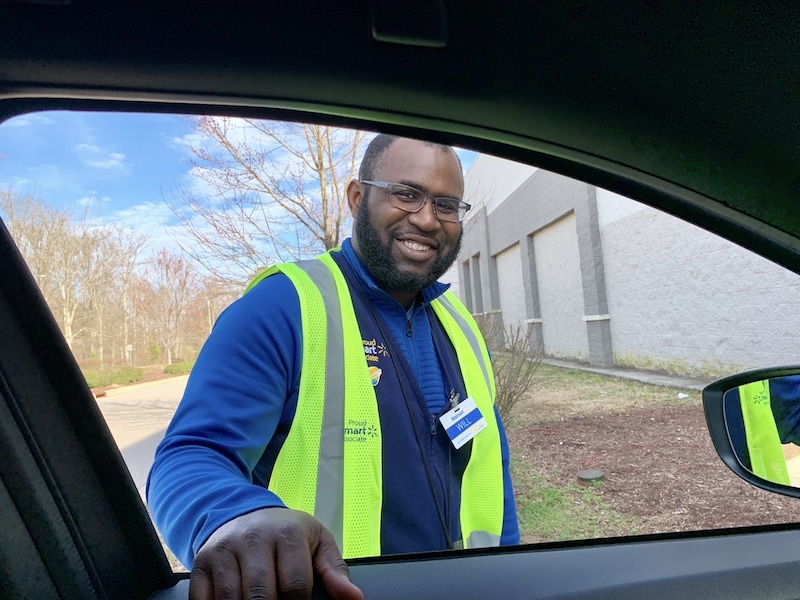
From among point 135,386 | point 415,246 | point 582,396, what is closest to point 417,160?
point 415,246

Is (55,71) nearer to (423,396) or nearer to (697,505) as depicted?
(423,396)

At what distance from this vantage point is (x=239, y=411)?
133 cm

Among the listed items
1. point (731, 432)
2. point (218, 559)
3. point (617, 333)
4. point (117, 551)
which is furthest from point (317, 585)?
point (617, 333)

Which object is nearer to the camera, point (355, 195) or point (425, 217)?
point (425, 217)

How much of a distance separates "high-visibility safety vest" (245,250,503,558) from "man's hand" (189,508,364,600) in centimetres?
45

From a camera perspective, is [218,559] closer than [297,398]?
Yes

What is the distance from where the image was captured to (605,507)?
250 centimetres

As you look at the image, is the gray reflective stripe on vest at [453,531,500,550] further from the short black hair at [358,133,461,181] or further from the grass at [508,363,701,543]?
the short black hair at [358,133,461,181]

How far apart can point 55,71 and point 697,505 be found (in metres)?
2.77

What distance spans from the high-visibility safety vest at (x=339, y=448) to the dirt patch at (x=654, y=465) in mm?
687

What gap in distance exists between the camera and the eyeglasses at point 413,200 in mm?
1978

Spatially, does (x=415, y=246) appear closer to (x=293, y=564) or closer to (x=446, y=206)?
(x=446, y=206)

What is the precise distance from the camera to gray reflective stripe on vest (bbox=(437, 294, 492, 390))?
6.61 ft

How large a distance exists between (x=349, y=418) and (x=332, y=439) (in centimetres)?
7
